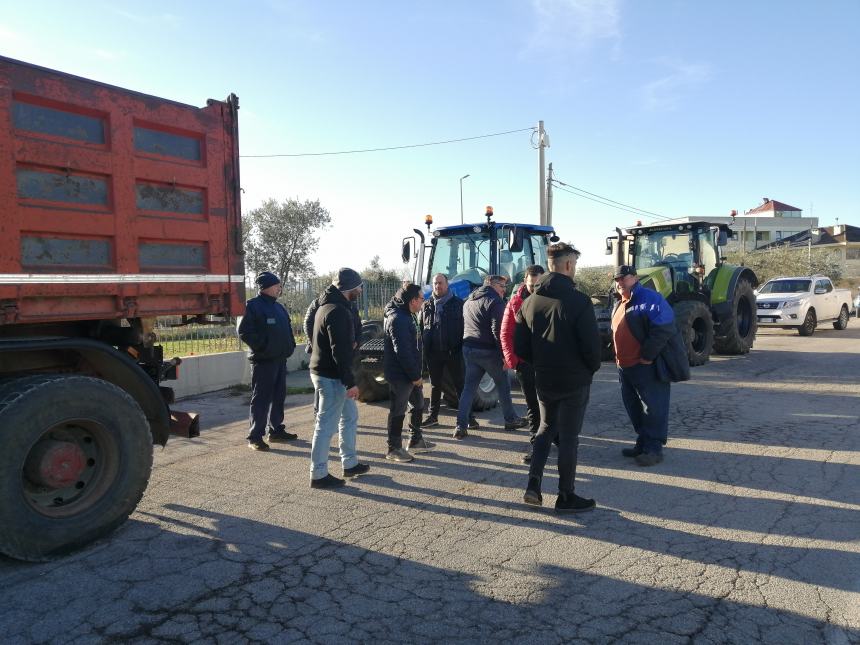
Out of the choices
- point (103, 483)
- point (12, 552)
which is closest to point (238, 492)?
point (103, 483)

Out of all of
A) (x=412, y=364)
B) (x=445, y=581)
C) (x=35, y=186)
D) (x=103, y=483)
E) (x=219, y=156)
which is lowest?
(x=445, y=581)

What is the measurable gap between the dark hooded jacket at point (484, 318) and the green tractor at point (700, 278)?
20.2 feet

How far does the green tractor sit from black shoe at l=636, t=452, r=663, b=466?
21.9 feet

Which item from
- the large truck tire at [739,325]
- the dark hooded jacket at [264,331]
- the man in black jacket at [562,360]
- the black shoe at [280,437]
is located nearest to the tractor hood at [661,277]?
the large truck tire at [739,325]

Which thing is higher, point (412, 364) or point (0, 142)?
point (0, 142)

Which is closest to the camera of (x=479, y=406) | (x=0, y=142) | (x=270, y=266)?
(x=0, y=142)

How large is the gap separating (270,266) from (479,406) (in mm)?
22524

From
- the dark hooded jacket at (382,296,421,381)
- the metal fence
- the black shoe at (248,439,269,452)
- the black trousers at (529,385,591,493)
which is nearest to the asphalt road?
the black shoe at (248,439,269,452)

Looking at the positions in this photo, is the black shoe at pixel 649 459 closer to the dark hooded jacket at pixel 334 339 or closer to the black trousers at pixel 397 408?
the black trousers at pixel 397 408

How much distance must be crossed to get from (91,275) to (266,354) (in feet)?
8.76

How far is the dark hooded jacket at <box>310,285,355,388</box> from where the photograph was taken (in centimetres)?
494

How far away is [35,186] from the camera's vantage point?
3.67 meters

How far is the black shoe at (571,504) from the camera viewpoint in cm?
445

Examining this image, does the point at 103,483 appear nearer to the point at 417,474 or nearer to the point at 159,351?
the point at 159,351
